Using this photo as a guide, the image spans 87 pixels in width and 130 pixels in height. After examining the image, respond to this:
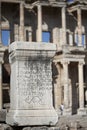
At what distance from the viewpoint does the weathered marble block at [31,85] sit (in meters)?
9.91

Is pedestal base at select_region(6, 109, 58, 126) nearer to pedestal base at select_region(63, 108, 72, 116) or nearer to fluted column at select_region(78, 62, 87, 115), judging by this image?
pedestal base at select_region(63, 108, 72, 116)

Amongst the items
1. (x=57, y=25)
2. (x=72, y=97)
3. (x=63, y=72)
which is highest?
(x=57, y=25)

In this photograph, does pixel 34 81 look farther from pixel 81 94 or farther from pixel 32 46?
pixel 81 94

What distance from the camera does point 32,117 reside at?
32.5ft

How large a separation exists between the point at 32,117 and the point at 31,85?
728 mm

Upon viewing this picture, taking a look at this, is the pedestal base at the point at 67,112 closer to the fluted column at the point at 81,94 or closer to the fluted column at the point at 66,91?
the fluted column at the point at 66,91

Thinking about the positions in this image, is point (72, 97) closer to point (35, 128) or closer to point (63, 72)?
point (63, 72)

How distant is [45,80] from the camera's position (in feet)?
33.5

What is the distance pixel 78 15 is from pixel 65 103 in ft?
29.2

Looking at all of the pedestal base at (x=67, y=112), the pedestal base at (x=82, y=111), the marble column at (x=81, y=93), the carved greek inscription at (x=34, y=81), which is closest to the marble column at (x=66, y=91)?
the pedestal base at (x=67, y=112)

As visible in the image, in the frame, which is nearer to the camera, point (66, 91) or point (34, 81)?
point (34, 81)

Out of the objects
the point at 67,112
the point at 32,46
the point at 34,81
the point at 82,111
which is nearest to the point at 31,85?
the point at 34,81

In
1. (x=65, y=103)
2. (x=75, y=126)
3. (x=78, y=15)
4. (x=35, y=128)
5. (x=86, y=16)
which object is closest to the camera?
(x=35, y=128)

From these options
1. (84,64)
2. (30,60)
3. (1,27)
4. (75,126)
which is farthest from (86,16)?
(30,60)
